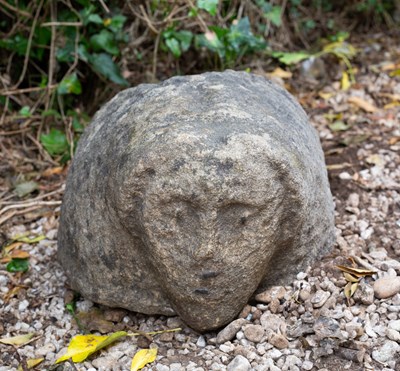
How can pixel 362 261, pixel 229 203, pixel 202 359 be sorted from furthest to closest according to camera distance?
pixel 362 261 < pixel 202 359 < pixel 229 203

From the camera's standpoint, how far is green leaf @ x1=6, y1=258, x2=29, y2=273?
256cm

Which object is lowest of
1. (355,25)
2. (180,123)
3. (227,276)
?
(355,25)

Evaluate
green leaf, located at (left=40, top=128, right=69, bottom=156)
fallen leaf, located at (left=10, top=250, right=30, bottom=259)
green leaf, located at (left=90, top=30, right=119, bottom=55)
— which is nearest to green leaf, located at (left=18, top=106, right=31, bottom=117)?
green leaf, located at (left=40, top=128, right=69, bottom=156)

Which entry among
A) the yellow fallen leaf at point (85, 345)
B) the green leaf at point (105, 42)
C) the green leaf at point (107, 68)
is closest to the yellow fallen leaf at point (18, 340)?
the yellow fallen leaf at point (85, 345)

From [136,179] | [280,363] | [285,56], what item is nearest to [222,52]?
[285,56]

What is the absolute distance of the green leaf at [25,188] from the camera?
3047 mm

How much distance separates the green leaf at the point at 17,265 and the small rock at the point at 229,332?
91 centimetres

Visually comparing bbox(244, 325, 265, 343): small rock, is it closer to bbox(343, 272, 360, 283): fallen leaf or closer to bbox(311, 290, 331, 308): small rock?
bbox(311, 290, 331, 308): small rock

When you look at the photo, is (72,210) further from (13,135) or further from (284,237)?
(13,135)

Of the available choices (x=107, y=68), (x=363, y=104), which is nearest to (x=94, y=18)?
(x=107, y=68)

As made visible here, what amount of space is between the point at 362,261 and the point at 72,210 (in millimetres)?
989

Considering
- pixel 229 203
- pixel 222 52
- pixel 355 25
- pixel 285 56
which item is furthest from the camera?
pixel 355 25

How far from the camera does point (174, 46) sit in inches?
133

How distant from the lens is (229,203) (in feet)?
6.15
